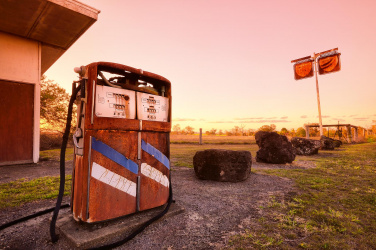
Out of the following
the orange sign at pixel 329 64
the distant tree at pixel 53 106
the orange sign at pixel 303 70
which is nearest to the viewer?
the distant tree at pixel 53 106

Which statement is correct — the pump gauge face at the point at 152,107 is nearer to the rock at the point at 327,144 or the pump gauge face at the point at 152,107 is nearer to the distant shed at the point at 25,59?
the distant shed at the point at 25,59

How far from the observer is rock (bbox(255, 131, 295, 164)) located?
6.56 m

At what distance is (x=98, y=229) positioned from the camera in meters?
1.96

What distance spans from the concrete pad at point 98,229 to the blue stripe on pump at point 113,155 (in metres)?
0.53

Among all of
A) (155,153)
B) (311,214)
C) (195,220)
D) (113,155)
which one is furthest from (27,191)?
(311,214)

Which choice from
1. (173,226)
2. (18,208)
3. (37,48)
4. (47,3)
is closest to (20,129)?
(37,48)

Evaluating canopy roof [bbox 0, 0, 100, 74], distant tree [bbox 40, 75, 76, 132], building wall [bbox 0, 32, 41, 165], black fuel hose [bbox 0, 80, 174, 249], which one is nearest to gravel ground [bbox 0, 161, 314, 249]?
black fuel hose [bbox 0, 80, 174, 249]

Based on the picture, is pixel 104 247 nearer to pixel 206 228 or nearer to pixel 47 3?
pixel 206 228

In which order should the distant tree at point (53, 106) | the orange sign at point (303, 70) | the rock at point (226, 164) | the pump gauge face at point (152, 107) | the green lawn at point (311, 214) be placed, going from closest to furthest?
the green lawn at point (311, 214) → the pump gauge face at point (152, 107) → the rock at point (226, 164) → the distant tree at point (53, 106) → the orange sign at point (303, 70)

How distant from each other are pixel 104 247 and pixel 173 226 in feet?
2.45

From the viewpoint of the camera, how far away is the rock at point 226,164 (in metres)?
4.08

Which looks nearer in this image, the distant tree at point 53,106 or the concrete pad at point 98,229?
the concrete pad at point 98,229

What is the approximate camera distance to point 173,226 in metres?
2.18

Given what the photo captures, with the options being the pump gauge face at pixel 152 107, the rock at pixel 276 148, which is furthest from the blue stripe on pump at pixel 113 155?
the rock at pixel 276 148
